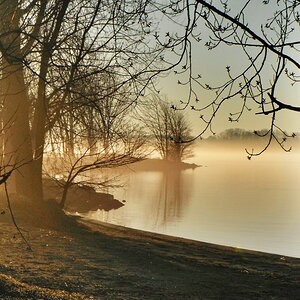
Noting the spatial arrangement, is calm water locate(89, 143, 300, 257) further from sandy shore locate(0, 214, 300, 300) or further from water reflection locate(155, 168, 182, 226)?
sandy shore locate(0, 214, 300, 300)

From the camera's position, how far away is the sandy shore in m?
7.49

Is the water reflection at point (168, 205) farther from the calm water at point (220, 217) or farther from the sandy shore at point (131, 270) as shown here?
the sandy shore at point (131, 270)

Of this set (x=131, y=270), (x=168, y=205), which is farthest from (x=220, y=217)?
(x=131, y=270)

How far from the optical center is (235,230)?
72.2 ft

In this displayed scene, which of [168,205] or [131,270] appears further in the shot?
[168,205]

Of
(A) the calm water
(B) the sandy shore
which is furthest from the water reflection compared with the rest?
(B) the sandy shore

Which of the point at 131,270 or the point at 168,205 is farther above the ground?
the point at 168,205

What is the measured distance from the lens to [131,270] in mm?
9031

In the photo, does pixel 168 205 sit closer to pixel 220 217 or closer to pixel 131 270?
pixel 220 217

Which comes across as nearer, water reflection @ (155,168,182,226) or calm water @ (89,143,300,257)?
calm water @ (89,143,300,257)

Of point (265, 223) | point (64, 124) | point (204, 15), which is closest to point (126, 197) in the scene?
point (265, 223)

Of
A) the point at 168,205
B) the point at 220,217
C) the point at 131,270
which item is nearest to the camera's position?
the point at 131,270

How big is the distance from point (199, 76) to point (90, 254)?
14.8 feet

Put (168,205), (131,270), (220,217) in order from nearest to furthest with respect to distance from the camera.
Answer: (131,270), (220,217), (168,205)
